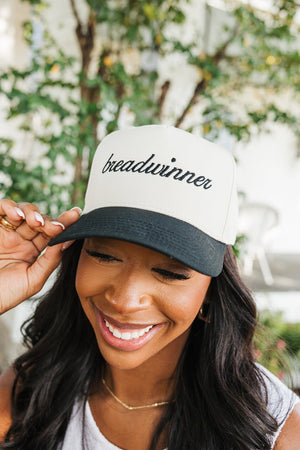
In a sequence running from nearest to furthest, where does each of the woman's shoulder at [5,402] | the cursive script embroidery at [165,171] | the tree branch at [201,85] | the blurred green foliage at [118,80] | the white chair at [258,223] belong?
1. the cursive script embroidery at [165,171]
2. the woman's shoulder at [5,402]
3. the blurred green foliage at [118,80]
4. the tree branch at [201,85]
5. the white chair at [258,223]

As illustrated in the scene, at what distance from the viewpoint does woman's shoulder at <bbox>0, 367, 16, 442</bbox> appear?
4.88 feet

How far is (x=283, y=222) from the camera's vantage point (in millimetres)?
Answer: 8023

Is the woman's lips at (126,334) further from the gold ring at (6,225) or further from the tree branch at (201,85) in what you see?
the tree branch at (201,85)

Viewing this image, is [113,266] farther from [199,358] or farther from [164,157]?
[199,358]

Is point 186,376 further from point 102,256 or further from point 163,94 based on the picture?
point 163,94

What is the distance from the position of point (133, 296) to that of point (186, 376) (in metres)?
0.51

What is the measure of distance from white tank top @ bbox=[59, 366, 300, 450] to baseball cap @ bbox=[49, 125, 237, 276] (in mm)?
536

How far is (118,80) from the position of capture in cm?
262

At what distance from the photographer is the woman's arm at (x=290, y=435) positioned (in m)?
1.27

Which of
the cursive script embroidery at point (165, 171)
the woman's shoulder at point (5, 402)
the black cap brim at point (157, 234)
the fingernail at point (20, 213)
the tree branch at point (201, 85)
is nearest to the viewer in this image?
the black cap brim at point (157, 234)

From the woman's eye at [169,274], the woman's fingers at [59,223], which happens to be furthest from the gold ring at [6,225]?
the woman's eye at [169,274]

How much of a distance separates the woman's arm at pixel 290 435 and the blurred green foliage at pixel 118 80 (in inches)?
58.8

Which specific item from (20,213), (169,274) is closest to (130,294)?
(169,274)

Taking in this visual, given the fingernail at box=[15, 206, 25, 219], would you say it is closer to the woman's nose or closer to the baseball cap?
the baseball cap
